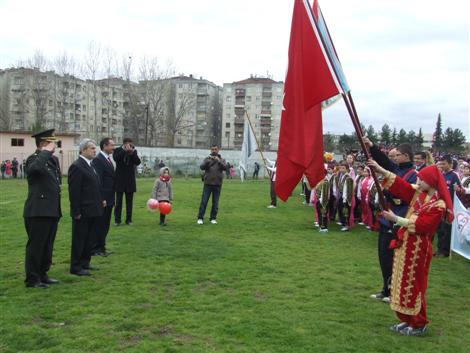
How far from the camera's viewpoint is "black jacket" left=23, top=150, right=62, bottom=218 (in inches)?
244

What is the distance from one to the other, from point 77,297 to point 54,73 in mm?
69741

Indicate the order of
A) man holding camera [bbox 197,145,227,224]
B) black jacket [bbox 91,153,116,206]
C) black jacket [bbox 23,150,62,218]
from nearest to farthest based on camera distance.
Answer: black jacket [bbox 23,150,62,218]
black jacket [bbox 91,153,116,206]
man holding camera [bbox 197,145,227,224]

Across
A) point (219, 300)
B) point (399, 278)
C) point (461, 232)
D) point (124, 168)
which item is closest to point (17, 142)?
point (124, 168)

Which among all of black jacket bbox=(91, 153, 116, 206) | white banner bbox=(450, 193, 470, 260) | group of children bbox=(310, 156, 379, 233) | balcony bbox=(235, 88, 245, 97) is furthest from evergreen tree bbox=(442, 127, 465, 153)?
balcony bbox=(235, 88, 245, 97)

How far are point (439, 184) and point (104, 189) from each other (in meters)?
6.22

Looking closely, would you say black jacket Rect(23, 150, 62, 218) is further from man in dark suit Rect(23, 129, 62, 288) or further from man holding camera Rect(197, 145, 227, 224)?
man holding camera Rect(197, 145, 227, 224)

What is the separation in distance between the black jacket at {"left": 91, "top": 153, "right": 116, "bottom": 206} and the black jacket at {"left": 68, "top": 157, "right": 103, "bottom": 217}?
5.59 feet

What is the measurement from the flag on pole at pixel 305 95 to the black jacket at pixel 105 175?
4840 millimetres

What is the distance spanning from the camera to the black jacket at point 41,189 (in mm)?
6207

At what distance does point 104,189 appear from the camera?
888 centimetres

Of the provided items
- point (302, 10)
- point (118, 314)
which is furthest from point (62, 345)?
point (302, 10)

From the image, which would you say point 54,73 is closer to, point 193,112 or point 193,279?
point 193,112

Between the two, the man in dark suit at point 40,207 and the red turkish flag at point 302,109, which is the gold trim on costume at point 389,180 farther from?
the man in dark suit at point 40,207

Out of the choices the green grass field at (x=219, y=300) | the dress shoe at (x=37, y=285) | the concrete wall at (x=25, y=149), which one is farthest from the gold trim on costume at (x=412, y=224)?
the concrete wall at (x=25, y=149)
